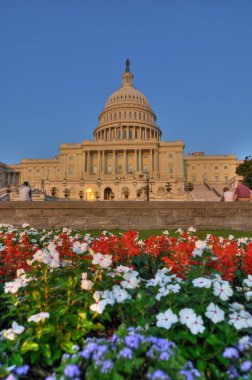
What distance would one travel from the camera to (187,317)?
2363 millimetres

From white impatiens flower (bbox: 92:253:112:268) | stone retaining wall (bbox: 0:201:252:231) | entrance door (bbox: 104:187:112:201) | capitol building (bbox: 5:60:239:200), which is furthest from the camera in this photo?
entrance door (bbox: 104:187:112:201)

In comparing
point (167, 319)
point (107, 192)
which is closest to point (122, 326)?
point (167, 319)

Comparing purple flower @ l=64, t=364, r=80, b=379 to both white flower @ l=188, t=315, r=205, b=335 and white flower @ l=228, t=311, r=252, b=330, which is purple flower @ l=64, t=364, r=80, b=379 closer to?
white flower @ l=188, t=315, r=205, b=335

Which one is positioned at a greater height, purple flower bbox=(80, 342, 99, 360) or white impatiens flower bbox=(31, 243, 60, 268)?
white impatiens flower bbox=(31, 243, 60, 268)

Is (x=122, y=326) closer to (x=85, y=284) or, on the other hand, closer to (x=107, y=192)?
(x=85, y=284)

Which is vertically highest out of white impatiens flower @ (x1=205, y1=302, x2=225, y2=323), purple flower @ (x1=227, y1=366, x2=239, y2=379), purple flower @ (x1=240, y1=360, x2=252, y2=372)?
white impatiens flower @ (x1=205, y1=302, x2=225, y2=323)

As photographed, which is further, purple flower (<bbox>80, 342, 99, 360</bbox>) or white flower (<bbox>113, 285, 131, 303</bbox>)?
white flower (<bbox>113, 285, 131, 303</bbox>)

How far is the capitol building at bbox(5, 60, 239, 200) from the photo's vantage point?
61219mm

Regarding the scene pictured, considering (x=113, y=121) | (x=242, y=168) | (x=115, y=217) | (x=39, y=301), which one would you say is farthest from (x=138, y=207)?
(x=113, y=121)

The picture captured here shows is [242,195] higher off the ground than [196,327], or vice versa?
[242,195]

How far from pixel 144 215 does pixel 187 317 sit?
8241mm

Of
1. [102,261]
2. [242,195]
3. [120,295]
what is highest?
[242,195]

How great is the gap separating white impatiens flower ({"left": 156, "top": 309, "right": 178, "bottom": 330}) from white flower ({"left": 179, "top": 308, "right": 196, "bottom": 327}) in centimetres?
5

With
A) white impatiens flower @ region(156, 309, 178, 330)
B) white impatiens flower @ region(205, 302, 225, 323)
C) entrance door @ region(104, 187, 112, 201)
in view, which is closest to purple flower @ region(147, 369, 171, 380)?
white impatiens flower @ region(156, 309, 178, 330)
